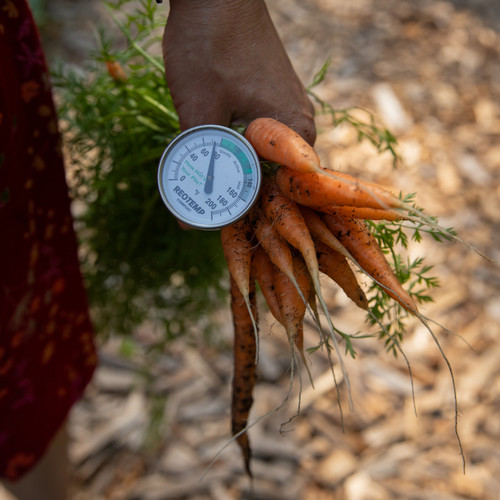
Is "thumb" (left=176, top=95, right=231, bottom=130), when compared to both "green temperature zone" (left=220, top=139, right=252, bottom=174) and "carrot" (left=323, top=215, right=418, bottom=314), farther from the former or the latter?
"carrot" (left=323, top=215, right=418, bottom=314)

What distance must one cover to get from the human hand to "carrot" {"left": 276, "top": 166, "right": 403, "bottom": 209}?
15 centimetres

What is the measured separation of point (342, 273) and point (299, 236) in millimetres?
159

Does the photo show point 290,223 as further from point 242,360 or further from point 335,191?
point 242,360

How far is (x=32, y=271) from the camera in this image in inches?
56.0

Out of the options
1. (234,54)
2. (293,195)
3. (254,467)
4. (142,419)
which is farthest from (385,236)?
(142,419)

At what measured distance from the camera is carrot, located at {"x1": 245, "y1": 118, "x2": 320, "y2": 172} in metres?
0.97

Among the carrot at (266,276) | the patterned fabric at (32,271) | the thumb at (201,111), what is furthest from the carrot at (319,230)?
the patterned fabric at (32,271)

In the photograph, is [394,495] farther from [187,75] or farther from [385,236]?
[187,75]

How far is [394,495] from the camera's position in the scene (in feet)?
6.15

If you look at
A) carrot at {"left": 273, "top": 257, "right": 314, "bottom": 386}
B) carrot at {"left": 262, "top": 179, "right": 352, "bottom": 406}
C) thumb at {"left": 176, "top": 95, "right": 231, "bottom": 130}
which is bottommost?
carrot at {"left": 273, "top": 257, "right": 314, "bottom": 386}

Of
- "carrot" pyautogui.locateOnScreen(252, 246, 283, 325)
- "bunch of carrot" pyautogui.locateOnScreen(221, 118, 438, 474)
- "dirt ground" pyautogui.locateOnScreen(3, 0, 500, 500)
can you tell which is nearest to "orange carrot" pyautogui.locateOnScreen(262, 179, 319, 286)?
"bunch of carrot" pyautogui.locateOnScreen(221, 118, 438, 474)

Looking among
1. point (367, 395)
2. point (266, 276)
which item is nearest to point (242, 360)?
point (266, 276)

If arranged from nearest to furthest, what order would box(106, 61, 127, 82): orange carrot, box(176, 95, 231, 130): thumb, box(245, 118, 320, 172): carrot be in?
box(245, 118, 320, 172): carrot → box(176, 95, 231, 130): thumb → box(106, 61, 127, 82): orange carrot

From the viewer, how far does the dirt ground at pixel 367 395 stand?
1.96 metres
